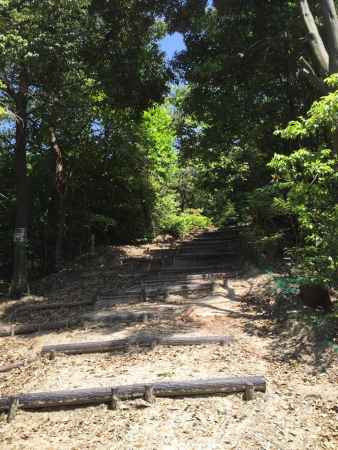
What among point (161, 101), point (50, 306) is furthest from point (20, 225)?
point (161, 101)

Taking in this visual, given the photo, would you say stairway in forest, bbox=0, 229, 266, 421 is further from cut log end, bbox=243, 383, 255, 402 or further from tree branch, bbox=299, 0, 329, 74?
tree branch, bbox=299, 0, 329, 74

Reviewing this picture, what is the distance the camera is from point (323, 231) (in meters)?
6.16

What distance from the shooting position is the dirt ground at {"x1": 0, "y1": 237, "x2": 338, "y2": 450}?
4.30 metres

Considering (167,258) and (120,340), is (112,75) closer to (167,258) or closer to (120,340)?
(167,258)

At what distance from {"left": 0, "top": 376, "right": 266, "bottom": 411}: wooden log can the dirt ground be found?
77 mm

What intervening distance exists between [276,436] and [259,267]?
20.1ft

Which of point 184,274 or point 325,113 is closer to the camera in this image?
point 325,113

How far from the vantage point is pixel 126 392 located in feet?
16.2

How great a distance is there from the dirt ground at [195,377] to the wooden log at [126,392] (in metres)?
0.08

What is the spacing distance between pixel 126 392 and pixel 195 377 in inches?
35.5

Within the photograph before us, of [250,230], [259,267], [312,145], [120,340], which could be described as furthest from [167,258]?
[120,340]

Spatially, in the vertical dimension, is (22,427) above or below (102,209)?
below

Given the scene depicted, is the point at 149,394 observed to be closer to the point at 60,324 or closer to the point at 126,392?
the point at 126,392

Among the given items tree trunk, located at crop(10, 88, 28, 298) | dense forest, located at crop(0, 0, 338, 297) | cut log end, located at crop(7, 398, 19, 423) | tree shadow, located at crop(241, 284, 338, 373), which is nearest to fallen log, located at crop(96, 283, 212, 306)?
tree shadow, located at crop(241, 284, 338, 373)
